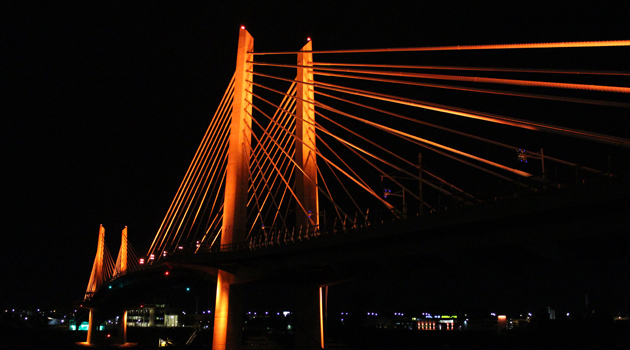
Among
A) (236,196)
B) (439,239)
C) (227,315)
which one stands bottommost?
(227,315)

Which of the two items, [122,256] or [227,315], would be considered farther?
[122,256]

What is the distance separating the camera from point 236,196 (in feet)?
106

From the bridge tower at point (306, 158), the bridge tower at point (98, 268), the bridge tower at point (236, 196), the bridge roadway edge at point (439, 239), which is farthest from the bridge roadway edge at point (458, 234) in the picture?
the bridge tower at point (98, 268)

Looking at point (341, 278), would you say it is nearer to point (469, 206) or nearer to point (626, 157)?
point (469, 206)

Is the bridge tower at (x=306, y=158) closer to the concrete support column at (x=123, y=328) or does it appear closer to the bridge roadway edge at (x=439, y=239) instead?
the bridge roadway edge at (x=439, y=239)

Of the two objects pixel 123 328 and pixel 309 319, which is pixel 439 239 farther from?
pixel 123 328

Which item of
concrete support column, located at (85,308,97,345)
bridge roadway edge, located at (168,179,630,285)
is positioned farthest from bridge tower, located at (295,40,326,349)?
concrete support column, located at (85,308,97,345)

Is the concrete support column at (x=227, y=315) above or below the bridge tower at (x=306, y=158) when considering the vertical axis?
below

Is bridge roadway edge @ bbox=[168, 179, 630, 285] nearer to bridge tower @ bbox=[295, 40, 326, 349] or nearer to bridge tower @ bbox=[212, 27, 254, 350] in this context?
bridge tower @ bbox=[212, 27, 254, 350]

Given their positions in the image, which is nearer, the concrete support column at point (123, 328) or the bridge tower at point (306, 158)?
the bridge tower at point (306, 158)

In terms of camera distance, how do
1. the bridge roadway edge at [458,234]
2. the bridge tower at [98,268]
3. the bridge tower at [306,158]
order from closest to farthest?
1. the bridge roadway edge at [458,234]
2. the bridge tower at [306,158]
3. the bridge tower at [98,268]

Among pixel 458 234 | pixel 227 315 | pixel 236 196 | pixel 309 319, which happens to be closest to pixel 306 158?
pixel 236 196

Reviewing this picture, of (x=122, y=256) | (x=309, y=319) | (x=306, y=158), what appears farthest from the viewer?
(x=122, y=256)

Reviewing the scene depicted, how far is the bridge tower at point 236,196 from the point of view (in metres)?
32.2
